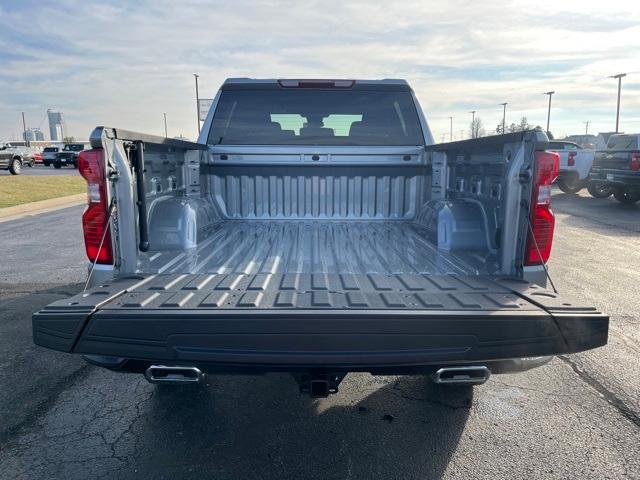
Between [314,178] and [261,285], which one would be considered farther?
[314,178]

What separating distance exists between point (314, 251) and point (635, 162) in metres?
13.8

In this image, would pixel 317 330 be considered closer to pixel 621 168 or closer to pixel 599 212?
pixel 599 212

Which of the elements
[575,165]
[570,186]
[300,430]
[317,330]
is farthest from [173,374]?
[570,186]

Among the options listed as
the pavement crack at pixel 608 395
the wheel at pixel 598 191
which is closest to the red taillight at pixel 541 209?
the pavement crack at pixel 608 395

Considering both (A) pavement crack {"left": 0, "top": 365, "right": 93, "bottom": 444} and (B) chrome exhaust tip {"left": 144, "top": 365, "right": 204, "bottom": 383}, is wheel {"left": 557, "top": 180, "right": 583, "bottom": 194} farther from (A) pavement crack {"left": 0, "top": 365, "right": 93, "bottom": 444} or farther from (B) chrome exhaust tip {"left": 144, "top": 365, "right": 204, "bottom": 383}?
(B) chrome exhaust tip {"left": 144, "top": 365, "right": 204, "bottom": 383}

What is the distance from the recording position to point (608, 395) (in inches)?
137

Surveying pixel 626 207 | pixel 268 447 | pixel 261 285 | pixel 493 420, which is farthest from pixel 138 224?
pixel 626 207

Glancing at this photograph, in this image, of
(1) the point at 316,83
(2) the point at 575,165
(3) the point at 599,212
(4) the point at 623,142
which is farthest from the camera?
(2) the point at 575,165

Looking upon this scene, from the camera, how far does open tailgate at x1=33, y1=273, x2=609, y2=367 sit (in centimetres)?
207

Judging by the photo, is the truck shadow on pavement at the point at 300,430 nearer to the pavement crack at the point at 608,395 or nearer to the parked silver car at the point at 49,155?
the pavement crack at the point at 608,395

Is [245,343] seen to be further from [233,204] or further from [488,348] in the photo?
[233,204]

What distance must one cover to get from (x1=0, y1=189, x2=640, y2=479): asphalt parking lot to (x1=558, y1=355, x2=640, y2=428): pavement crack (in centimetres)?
1

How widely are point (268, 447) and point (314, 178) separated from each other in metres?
2.49

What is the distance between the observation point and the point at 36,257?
782cm
